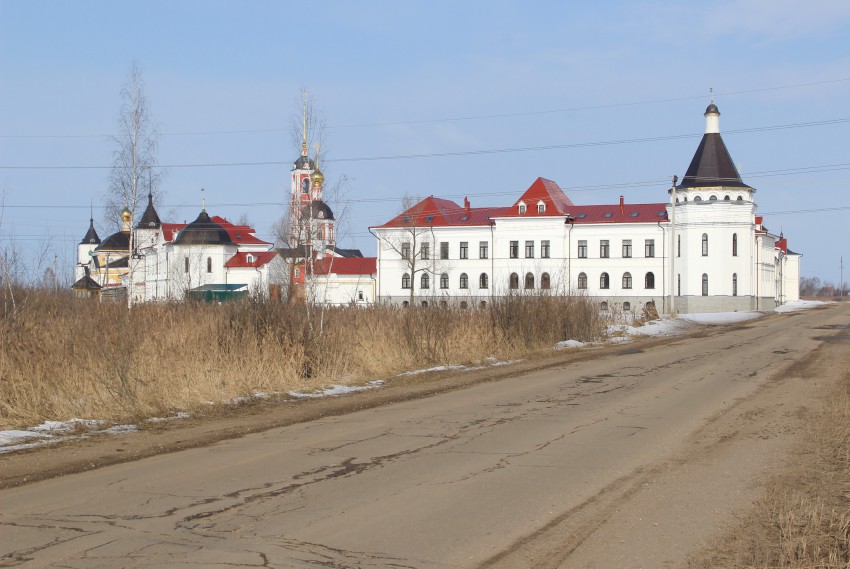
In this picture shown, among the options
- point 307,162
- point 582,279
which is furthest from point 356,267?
point 307,162

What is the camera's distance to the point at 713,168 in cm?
7994

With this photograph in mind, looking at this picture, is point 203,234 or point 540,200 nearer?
point 540,200

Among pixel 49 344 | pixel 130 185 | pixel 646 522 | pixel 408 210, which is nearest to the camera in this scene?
pixel 646 522

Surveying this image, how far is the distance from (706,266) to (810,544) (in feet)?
249

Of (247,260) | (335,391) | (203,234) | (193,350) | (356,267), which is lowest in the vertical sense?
(335,391)

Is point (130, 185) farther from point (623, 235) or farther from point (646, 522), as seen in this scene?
point (623, 235)

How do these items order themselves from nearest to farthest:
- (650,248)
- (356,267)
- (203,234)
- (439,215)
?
(650,248) < (439,215) < (356,267) < (203,234)

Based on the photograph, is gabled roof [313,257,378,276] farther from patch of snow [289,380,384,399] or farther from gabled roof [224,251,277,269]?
patch of snow [289,380,384,399]

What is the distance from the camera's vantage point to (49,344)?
46.5ft

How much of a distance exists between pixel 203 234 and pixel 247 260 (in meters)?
5.79

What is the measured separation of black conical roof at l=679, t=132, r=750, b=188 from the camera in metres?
79.3

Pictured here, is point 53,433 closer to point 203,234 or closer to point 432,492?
point 432,492

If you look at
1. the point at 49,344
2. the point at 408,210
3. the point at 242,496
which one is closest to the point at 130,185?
the point at 49,344

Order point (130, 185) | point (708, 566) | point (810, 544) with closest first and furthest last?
point (708, 566) < point (810, 544) < point (130, 185)
